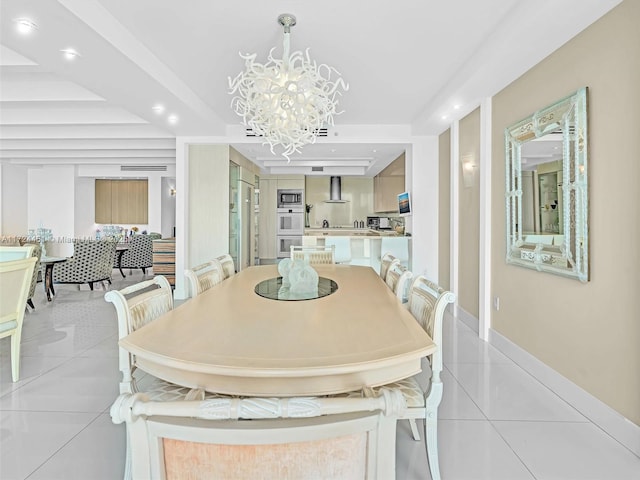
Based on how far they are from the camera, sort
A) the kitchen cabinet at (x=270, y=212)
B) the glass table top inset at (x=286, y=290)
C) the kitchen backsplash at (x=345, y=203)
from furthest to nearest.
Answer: the kitchen backsplash at (x=345, y=203)
the kitchen cabinet at (x=270, y=212)
the glass table top inset at (x=286, y=290)

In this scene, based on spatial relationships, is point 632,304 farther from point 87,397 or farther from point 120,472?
point 87,397

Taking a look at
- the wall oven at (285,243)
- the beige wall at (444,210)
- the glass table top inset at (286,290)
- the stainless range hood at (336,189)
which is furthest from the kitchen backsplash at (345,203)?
the glass table top inset at (286,290)

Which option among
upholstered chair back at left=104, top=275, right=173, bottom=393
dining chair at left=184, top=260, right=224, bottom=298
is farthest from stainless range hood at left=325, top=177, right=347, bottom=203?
upholstered chair back at left=104, top=275, right=173, bottom=393

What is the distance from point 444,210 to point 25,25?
14.6 feet

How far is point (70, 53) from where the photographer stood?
248 centimetres

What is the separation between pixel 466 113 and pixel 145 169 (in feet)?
25.1

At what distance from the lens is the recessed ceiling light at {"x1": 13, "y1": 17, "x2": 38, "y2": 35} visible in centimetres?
207

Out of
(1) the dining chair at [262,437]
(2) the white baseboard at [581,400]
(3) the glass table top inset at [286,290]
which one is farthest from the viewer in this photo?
(3) the glass table top inset at [286,290]

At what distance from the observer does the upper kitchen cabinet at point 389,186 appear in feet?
20.2

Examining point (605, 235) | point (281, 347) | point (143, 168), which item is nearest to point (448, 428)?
point (281, 347)

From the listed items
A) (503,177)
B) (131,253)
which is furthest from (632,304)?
(131,253)

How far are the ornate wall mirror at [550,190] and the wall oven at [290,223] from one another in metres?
6.02

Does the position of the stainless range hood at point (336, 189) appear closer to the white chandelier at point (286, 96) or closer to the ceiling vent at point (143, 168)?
the ceiling vent at point (143, 168)

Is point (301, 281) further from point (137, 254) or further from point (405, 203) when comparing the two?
point (137, 254)
